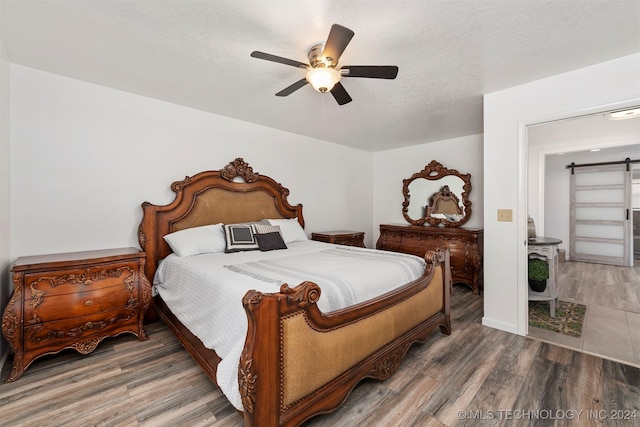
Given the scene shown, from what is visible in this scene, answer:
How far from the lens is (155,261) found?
2.91 metres

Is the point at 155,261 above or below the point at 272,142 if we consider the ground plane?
below

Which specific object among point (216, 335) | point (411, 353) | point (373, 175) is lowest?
point (411, 353)

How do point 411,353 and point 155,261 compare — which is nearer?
point 411,353

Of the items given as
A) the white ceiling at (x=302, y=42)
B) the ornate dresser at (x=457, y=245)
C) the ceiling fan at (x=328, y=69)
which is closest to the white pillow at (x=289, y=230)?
the white ceiling at (x=302, y=42)

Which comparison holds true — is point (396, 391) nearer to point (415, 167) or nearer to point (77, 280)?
point (77, 280)

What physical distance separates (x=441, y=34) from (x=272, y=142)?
8.72 ft

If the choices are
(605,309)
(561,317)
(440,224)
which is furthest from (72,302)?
(605,309)

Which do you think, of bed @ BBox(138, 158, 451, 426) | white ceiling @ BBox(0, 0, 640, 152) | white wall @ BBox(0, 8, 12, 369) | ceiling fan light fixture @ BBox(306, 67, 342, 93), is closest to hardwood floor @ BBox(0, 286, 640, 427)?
bed @ BBox(138, 158, 451, 426)

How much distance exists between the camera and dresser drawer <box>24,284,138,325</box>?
1966 millimetres

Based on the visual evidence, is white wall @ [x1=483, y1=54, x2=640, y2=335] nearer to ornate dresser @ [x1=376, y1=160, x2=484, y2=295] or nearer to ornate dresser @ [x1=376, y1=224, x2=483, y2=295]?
ornate dresser @ [x1=376, y1=224, x2=483, y2=295]

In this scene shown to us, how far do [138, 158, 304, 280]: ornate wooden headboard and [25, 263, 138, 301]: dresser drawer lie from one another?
52 cm

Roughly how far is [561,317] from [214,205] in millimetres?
4189

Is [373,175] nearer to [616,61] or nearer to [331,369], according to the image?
[616,61]

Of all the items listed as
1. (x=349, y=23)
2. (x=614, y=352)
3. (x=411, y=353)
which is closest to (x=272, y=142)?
(x=349, y=23)
